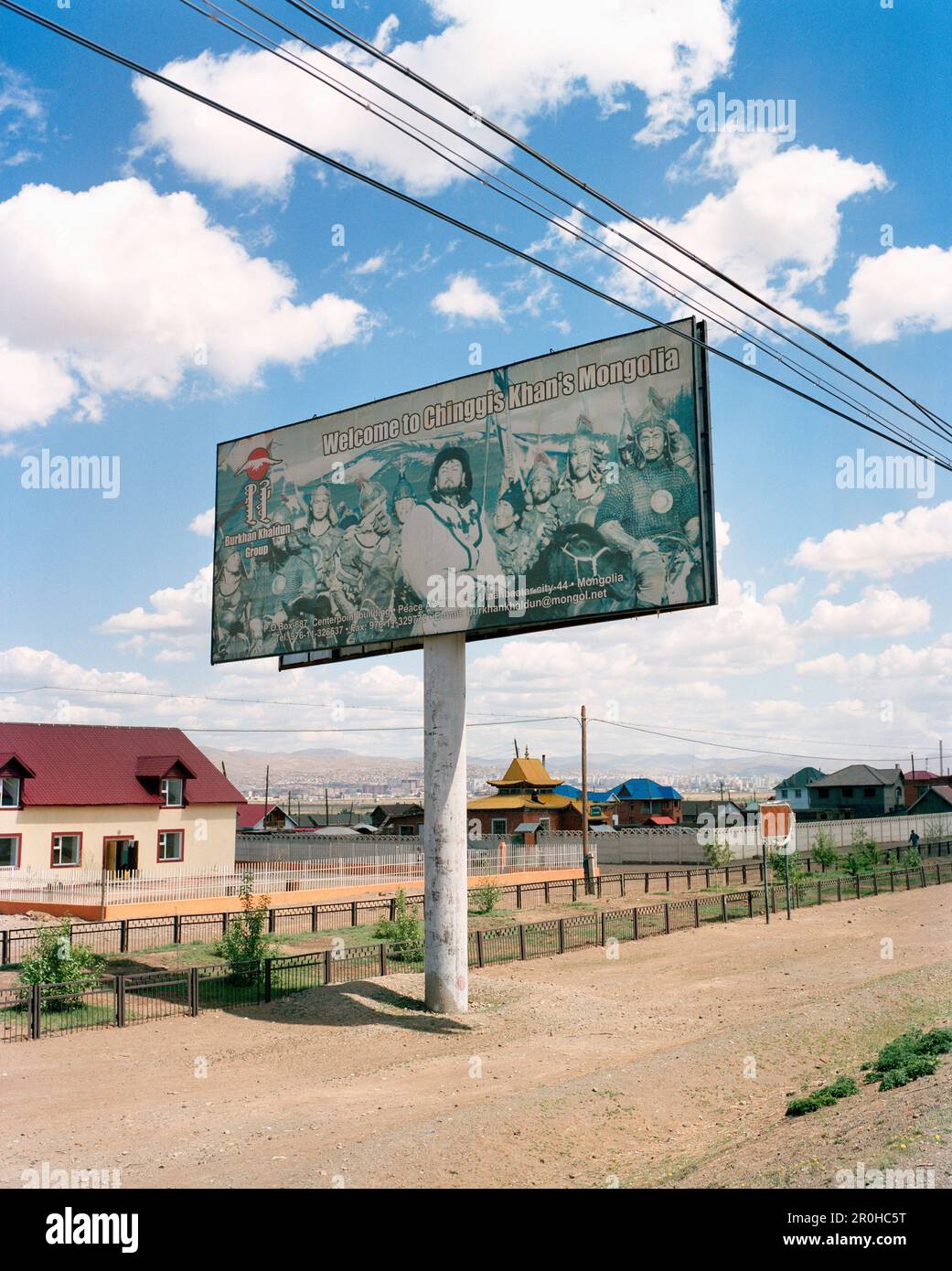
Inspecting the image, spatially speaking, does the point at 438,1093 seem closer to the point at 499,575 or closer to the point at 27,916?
the point at 499,575

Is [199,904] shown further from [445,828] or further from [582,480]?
[582,480]

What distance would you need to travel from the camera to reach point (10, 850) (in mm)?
41188

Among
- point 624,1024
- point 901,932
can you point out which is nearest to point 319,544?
point 624,1024

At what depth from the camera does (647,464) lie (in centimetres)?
1800

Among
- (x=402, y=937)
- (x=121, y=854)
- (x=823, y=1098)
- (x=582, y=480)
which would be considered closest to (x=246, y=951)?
(x=402, y=937)

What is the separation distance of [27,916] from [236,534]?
15.4m

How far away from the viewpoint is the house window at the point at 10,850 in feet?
134

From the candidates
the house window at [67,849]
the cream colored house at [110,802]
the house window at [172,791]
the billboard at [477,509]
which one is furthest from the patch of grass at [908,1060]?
the house window at [172,791]

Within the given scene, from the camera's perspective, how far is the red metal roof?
43.6 meters

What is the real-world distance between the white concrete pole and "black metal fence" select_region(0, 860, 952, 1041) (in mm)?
3184

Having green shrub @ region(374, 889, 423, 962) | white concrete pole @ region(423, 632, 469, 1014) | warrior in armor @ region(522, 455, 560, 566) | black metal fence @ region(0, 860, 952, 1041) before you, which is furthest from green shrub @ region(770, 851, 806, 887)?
warrior in armor @ region(522, 455, 560, 566)

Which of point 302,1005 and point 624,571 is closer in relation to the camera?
point 624,571

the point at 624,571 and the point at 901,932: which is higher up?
the point at 624,571
